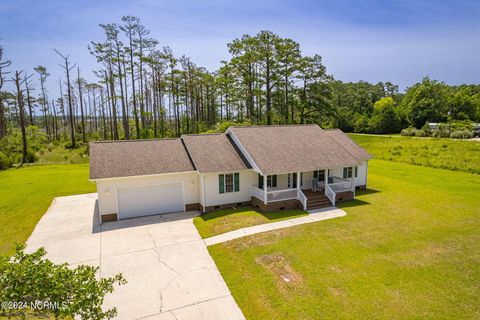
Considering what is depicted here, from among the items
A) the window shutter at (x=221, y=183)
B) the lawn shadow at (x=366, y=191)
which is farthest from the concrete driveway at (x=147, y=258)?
the lawn shadow at (x=366, y=191)

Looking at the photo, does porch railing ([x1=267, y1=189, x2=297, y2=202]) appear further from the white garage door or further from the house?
the white garage door

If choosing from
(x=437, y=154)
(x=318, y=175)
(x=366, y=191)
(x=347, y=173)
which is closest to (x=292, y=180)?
(x=318, y=175)

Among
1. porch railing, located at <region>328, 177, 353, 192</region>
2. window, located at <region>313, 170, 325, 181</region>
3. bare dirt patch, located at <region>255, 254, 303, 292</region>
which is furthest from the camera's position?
window, located at <region>313, 170, 325, 181</region>

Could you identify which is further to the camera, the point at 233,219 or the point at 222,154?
the point at 222,154

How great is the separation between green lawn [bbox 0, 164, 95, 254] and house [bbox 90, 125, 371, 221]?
4.57 m

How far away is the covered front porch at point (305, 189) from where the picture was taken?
59.2ft

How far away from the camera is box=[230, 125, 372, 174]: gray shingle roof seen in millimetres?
18328

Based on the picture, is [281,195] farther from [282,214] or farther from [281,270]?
[281,270]

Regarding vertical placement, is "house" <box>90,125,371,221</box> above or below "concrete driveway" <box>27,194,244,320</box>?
above

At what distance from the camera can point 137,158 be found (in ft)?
60.3

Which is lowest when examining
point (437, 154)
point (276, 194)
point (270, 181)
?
point (276, 194)

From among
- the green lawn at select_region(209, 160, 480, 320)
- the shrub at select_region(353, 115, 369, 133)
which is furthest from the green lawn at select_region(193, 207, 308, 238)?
the shrub at select_region(353, 115, 369, 133)

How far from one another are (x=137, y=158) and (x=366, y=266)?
46.7 ft

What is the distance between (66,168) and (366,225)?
104 feet
